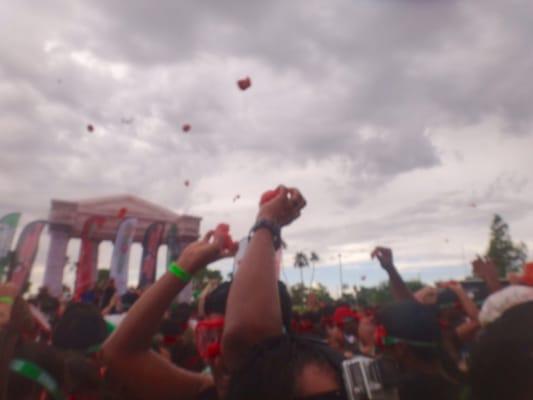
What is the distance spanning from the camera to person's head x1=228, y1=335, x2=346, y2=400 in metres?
1.51

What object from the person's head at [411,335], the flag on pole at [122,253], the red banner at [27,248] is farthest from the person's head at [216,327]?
the flag on pole at [122,253]

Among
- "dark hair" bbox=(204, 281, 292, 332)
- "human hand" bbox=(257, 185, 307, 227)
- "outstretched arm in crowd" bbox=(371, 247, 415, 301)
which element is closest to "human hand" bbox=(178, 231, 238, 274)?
"dark hair" bbox=(204, 281, 292, 332)

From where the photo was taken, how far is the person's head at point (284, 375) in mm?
1513

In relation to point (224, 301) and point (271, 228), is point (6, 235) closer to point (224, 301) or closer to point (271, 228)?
point (224, 301)

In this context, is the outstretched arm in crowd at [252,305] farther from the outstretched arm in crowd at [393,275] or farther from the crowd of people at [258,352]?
the outstretched arm in crowd at [393,275]

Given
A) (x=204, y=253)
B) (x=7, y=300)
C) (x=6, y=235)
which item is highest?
(x=6, y=235)

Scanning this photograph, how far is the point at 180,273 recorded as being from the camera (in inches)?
81.4

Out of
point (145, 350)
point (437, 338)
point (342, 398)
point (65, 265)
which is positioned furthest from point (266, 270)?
point (65, 265)

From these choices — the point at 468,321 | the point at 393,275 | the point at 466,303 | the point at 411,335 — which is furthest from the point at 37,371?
the point at 468,321

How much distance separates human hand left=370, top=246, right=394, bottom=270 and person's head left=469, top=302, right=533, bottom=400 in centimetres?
265

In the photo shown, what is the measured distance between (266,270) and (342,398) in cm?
49

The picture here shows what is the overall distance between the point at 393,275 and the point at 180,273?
9.49 feet

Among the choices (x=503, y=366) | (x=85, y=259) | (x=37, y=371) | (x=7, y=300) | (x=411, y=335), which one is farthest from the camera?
(x=85, y=259)

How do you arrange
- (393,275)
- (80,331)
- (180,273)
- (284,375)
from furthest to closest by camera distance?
(393,275) → (80,331) → (180,273) → (284,375)
